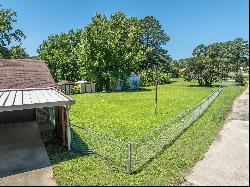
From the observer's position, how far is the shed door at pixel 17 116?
1769 centimetres

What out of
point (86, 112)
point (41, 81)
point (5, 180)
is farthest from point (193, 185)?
point (86, 112)

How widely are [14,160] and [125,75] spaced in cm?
3503

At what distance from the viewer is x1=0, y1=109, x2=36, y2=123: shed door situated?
1769 cm

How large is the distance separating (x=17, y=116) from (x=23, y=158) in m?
7.03

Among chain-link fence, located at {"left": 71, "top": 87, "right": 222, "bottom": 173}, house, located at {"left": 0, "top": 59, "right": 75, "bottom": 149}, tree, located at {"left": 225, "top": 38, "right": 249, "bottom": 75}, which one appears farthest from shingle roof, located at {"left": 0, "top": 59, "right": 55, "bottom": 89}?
tree, located at {"left": 225, "top": 38, "right": 249, "bottom": 75}

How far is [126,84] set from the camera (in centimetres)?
4881

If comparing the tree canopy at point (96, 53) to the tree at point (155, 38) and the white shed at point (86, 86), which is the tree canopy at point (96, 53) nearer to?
the white shed at point (86, 86)

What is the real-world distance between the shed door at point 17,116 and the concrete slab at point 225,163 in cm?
1162

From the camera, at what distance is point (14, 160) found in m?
11.8

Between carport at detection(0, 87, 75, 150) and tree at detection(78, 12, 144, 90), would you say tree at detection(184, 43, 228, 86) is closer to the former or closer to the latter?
tree at detection(78, 12, 144, 90)

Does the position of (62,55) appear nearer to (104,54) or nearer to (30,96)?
(104,54)

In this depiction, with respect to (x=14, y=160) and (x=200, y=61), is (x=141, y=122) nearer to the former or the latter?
(x=14, y=160)

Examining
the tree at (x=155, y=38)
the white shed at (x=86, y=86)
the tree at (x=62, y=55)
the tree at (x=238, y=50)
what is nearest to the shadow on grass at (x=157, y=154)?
the white shed at (x=86, y=86)

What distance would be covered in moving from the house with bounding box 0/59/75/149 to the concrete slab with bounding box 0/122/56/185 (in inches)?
48.5
